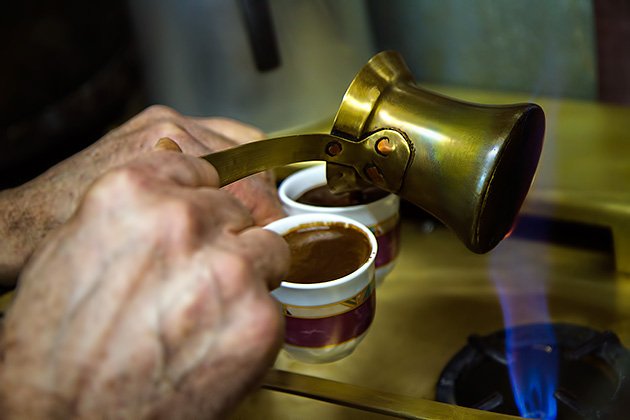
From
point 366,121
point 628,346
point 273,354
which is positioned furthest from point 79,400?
point 628,346

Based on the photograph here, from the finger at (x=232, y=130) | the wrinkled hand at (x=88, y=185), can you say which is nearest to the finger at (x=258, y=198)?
the wrinkled hand at (x=88, y=185)

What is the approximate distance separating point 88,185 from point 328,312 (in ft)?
1.28

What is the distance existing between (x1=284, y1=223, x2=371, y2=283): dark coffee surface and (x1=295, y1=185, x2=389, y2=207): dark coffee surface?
0.09m

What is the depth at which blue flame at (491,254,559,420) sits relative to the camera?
0.75 metres

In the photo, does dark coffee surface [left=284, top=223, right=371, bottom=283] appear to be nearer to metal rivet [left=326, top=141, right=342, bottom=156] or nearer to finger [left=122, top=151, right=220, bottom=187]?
metal rivet [left=326, top=141, right=342, bottom=156]

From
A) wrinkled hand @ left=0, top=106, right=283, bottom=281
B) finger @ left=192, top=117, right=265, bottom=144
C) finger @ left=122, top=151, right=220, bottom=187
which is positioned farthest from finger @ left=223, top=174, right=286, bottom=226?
finger @ left=122, top=151, right=220, bottom=187

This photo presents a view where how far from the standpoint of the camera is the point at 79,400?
1.59 feet

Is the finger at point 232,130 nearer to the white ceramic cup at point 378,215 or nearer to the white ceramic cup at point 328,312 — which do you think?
the white ceramic cup at point 378,215

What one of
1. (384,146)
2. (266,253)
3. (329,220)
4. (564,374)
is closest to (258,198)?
(329,220)

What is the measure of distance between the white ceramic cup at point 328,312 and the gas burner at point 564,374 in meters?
0.13

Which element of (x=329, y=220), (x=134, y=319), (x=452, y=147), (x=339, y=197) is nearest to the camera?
(x=134, y=319)

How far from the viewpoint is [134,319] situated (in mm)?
475

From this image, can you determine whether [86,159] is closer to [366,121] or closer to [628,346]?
[366,121]

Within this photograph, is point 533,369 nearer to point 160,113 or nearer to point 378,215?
point 378,215
